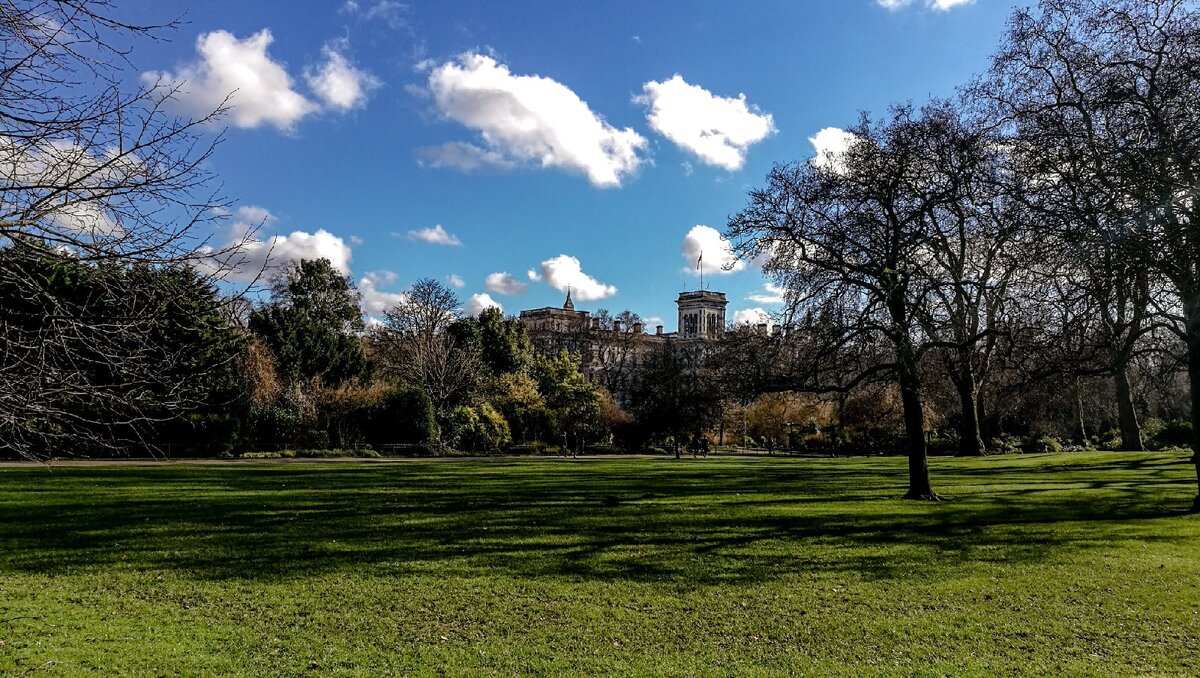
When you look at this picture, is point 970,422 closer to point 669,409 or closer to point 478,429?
point 669,409

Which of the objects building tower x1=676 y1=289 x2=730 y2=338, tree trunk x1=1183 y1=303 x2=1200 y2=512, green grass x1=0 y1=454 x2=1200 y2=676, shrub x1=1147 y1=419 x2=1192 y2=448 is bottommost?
green grass x1=0 y1=454 x2=1200 y2=676

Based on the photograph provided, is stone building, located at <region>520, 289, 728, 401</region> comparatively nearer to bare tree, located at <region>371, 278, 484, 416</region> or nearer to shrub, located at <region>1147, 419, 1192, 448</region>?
bare tree, located at <region>371, 278, 484, 416</region>

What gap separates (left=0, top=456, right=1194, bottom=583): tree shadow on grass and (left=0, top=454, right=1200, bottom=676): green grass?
8 cm

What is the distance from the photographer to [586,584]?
885cm

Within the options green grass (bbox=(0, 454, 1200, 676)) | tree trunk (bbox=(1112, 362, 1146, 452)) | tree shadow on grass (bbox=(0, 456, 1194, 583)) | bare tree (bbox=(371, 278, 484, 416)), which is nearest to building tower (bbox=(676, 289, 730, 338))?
bare tree (bbox=(371, 278, 484, 416))

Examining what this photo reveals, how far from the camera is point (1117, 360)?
1533 centimetres

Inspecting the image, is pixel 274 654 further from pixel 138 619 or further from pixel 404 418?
pixel 404 418

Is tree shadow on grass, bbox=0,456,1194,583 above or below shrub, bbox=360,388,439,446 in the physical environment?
below

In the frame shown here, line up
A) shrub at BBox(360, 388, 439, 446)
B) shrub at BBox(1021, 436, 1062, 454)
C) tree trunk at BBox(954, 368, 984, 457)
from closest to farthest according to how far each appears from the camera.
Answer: tree trunk at BBox(954, 368, 984, 457)
shrub at BBox(360, 388, 439, 446)
shrub at BBox(1021, 436, 1062, 454)

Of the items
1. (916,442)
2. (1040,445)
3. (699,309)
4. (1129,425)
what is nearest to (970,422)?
(1129,425)

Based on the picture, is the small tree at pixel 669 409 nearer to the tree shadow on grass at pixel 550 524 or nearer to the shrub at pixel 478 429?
the shrub at pixel 478 429

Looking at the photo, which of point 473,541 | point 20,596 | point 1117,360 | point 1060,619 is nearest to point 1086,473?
point 1117,360

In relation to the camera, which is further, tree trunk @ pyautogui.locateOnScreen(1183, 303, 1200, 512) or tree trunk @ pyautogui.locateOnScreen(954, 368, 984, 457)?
tree trunk @ pyautogui.locateOnScreen(954, 368, 984, 457)

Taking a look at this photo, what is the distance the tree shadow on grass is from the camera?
32.3 feet
